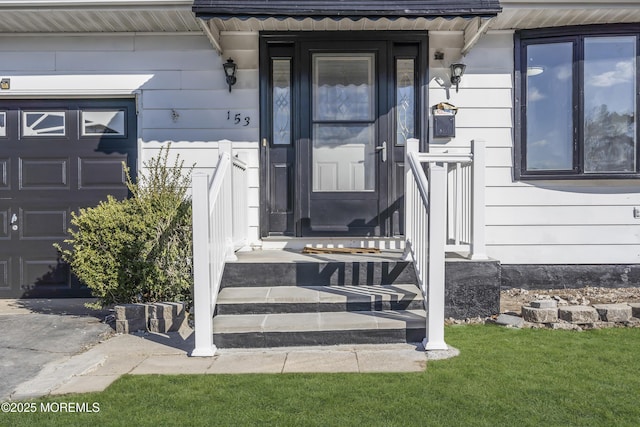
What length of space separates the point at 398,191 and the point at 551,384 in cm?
275

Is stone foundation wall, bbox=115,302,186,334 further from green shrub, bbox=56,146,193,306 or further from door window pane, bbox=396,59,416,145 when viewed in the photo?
door window pane, bbox=396,59,416,145

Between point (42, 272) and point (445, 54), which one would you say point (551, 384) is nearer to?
point (445, 54)

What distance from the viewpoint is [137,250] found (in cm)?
416

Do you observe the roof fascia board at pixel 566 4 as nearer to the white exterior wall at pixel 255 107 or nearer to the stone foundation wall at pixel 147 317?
the white exterior wall at pixel 255 107

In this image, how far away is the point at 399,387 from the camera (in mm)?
2727

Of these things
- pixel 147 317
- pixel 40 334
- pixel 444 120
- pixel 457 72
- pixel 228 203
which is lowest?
pixel 40 334

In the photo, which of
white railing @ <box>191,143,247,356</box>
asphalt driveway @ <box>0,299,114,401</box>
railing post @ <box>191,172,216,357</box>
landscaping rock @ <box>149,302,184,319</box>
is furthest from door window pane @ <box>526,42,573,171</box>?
asphalt driveway @ <box>0,299,114,401</box>

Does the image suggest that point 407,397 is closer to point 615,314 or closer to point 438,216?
point 438,216

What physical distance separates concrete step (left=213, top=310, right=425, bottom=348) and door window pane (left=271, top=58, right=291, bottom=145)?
91.5 inches

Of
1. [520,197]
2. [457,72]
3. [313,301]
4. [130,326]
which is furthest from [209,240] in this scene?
[520,197]

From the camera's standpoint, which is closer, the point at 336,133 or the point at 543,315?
the point at 543,315

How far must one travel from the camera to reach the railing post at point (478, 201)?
4062 mm

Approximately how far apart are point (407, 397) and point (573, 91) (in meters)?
4.01

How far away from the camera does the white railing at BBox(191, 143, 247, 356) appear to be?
3336 mm
